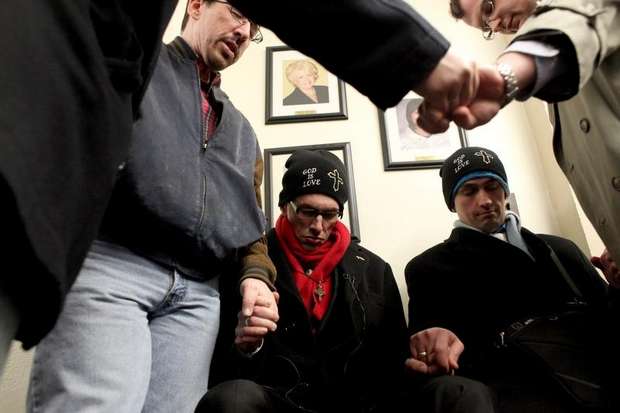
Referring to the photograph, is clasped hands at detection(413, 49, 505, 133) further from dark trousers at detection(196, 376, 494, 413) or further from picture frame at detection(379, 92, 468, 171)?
picture frame at detection(379, 92, 468, 171)

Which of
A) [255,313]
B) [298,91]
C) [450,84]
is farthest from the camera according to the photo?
[298,91]

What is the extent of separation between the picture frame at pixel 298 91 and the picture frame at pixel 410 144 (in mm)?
Result: 188

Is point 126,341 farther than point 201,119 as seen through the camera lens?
No

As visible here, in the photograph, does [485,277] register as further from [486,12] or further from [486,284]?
[486,12]

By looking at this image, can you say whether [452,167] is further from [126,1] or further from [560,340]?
[126,1]

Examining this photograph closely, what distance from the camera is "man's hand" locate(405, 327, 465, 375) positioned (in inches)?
39.8

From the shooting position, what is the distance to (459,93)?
57 centimetres

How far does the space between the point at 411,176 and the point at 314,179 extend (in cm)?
48

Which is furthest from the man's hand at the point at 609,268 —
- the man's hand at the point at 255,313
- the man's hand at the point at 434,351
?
the man's hand at the point at 255,313

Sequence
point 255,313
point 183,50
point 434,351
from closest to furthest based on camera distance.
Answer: point 255,313 < point 183,50 < point 434,351

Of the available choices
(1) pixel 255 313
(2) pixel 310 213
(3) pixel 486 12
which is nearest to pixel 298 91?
(2) pixel 310 213

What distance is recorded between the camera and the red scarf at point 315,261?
3.96 feet

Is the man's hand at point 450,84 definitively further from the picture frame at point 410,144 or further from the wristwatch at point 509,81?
the picture frame at point 410,144

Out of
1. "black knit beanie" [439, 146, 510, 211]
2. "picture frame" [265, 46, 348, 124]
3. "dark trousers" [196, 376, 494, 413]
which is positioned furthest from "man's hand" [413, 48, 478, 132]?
"picture frame" [265, 46, 348, 124]
